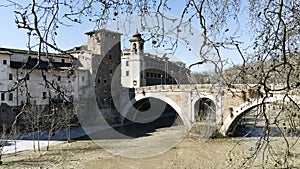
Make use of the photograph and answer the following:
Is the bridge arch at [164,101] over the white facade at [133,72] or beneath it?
beneath

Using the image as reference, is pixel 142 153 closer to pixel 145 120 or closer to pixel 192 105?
pixel 192 105

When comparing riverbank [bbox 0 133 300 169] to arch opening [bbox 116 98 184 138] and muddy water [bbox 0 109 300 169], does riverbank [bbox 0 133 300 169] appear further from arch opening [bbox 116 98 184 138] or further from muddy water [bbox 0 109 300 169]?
arch opening [bbox 116 98 184 138]

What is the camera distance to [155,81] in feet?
79.6

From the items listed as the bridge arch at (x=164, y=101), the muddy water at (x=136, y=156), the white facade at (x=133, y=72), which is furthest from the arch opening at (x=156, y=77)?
the muddy water at (x=136, y=156)

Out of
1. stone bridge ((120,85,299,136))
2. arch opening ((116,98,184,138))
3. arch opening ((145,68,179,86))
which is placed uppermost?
arch opening ((145,68,179,86))

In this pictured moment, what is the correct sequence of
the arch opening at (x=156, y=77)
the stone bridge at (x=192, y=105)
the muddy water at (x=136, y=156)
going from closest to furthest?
the muddy water at (x=136, y=156) → the stone bridge at (x=192, y=105) → the arch opening at (x=156, y=77)

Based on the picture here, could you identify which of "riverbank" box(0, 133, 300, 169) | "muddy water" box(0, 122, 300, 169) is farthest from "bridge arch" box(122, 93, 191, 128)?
"riverbank" box(0, 133, 300, 169)

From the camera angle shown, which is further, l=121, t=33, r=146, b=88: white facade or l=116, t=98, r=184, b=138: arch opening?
l=121, t=33, r=146, b=88: white facade

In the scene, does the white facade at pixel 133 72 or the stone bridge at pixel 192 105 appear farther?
the white facade at pixel 133 72

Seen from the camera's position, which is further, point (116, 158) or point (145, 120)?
point (145, 120)

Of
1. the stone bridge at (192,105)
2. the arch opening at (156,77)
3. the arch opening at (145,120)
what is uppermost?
the arch opening at (156,77)

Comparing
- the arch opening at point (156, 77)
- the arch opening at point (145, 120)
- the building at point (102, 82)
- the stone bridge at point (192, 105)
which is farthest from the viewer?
the arch opening at point (156, 77)

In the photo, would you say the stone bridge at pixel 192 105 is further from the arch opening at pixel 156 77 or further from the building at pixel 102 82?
the arch opening at pixel 156 77

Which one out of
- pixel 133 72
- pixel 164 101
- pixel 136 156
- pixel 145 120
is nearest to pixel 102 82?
pixel 133 72
